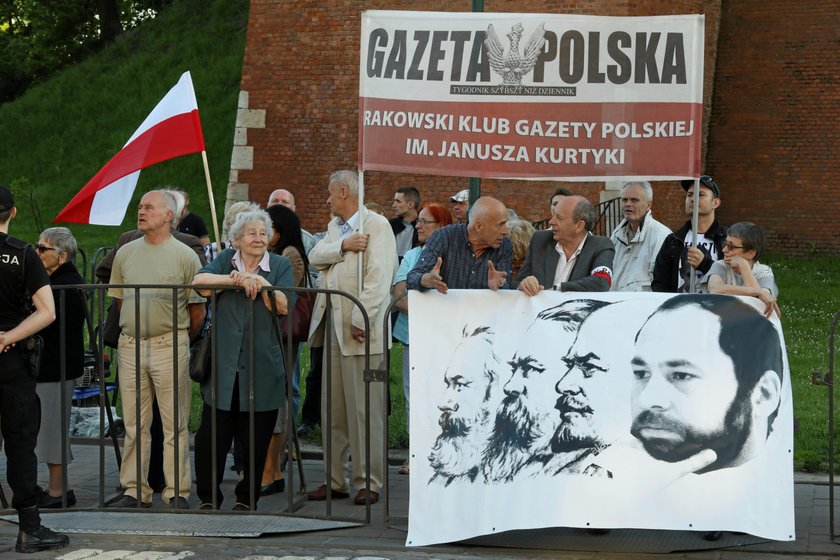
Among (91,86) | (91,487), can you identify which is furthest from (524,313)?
(91,86)

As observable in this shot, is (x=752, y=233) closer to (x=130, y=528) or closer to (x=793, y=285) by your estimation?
(x=130, y=528)

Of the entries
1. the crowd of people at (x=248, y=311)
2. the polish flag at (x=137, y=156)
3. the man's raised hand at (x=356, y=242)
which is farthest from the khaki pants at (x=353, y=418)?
the polish flag at (x=137, y=156)

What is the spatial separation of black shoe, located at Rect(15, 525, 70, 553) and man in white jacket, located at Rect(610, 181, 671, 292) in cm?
392

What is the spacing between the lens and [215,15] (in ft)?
104

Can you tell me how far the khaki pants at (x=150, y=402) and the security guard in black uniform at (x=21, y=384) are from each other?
86 centimetres

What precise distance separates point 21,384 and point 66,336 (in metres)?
1.01

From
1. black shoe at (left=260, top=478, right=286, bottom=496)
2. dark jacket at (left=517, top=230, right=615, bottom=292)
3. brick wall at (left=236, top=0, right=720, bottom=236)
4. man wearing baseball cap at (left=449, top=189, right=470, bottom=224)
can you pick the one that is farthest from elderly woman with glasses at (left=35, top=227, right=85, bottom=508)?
brick wall at (left=236, top=0, right=720, bottom=236)

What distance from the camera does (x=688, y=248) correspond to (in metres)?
7.61

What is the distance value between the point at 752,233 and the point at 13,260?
4.19 m

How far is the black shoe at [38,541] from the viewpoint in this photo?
255 inches

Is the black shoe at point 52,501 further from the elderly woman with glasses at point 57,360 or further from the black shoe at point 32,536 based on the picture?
the black shoe at point 32,536

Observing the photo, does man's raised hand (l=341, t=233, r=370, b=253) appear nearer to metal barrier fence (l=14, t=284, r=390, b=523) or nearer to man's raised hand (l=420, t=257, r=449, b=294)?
metal barrier fence (l=14, t=284, r=390, b=523)

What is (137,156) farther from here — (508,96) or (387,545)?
(387,545)

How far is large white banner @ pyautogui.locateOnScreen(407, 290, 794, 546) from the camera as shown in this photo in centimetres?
634
